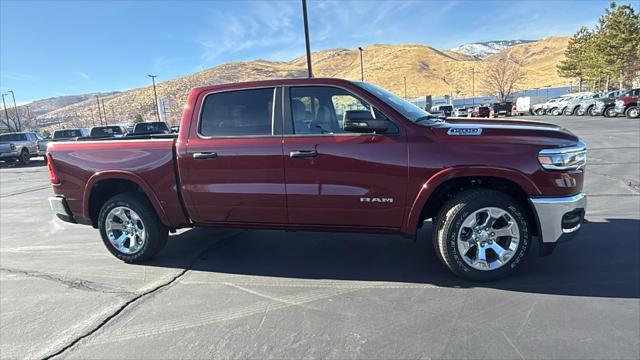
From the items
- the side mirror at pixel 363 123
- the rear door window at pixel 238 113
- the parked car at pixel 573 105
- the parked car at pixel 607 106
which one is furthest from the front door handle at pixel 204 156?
the parked car at pixel 573 105

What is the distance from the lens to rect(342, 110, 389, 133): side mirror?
3666 millimetres

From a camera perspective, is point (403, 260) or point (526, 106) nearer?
point (403, 260)

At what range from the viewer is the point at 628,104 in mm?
25656

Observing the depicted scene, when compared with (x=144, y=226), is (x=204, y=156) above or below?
above

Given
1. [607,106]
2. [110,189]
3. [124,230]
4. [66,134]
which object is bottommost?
[124,230]

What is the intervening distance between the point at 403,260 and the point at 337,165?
136 cm

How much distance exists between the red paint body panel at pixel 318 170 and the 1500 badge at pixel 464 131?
5 centimetres

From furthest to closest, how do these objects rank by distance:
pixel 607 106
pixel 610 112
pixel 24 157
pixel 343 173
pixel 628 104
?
1. pixel 607 106
2. pixel 610 112
3. pixel 628 104
4. pixel 24 157
5. pixel 343 173

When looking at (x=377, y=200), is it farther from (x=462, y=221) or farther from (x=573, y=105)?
(x=573, y=105)

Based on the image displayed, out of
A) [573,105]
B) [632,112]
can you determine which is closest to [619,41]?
[573,105]

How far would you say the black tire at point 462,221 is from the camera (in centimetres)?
362

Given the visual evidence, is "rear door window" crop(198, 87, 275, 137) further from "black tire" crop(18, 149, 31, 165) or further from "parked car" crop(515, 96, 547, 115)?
"parked car" crop(515, 96, 547, 115)

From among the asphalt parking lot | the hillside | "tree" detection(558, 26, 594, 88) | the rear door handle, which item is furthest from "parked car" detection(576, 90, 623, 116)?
the hillside

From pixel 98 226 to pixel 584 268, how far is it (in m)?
5.31
